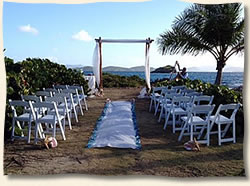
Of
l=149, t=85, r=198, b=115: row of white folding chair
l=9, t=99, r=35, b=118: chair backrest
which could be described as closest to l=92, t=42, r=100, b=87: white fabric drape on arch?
l=149, t=85, r=198, b=115: row of white folding chair

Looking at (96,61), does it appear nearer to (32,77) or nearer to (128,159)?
(32,77)

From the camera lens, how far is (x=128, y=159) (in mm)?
4098

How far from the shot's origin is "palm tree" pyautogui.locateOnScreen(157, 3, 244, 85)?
8.09 m

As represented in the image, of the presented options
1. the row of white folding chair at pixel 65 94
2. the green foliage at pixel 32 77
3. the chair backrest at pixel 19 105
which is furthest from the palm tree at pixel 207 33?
the chair backrest at pixel 19 105

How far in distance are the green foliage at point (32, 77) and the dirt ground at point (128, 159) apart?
1151 mm

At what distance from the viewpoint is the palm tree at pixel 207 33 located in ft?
26.6

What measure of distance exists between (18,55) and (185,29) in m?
6.74

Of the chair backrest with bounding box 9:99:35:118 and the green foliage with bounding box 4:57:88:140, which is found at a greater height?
the green foliage with bounding box 4:57:88:140

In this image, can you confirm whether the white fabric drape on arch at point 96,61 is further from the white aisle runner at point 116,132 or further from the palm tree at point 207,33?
the white aisle runner at point 116,132

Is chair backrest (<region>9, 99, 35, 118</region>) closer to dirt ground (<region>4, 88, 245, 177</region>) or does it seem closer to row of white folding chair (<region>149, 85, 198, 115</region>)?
dirt ground (<region>4, 88, 245, 177</region>)

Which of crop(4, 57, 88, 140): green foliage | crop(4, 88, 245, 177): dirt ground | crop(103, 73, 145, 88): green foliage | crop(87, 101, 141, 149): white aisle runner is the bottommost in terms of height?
crop(4, 88, 245, 177): dirt ground

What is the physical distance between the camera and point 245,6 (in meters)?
3.12

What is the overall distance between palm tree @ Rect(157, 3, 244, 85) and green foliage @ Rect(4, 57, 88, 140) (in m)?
3.43

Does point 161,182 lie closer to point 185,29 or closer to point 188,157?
point 188,157
